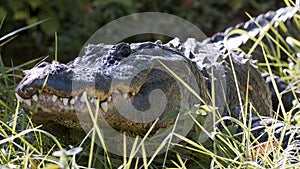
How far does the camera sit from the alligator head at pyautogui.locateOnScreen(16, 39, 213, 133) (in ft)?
7.09

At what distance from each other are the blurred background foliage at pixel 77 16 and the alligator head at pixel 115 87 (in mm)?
3056

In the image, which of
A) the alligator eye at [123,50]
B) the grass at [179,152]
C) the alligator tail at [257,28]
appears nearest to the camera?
the grass at [179,152]

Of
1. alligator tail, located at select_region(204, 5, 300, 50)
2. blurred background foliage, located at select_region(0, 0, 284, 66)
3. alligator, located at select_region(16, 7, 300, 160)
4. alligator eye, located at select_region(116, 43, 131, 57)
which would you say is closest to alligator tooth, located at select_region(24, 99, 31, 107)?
alligator, located at select_region(16, 7, 300, 160)

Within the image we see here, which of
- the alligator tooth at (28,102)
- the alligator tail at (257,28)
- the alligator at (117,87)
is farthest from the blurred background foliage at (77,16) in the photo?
the alligator tooth at (28,102)

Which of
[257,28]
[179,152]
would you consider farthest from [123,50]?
[257,28]

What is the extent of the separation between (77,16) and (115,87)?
3849mm

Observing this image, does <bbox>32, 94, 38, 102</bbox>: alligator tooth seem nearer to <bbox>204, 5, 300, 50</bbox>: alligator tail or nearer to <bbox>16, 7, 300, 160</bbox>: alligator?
<bbox>16, 7, 300, 160</bbox>: alligator

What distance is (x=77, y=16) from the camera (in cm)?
596

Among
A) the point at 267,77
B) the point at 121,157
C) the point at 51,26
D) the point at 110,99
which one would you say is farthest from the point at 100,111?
the point at 51,26

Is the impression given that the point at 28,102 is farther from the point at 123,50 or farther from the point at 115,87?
the point at 123,50

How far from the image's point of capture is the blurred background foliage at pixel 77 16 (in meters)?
5.71

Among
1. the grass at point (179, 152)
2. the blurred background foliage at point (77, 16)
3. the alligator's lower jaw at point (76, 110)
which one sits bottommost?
the grass at point (179, 152)

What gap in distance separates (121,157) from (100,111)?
0.31 meters

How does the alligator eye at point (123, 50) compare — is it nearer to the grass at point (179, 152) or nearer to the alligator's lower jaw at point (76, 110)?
the alligator's lower jaw at point (76, 110)
